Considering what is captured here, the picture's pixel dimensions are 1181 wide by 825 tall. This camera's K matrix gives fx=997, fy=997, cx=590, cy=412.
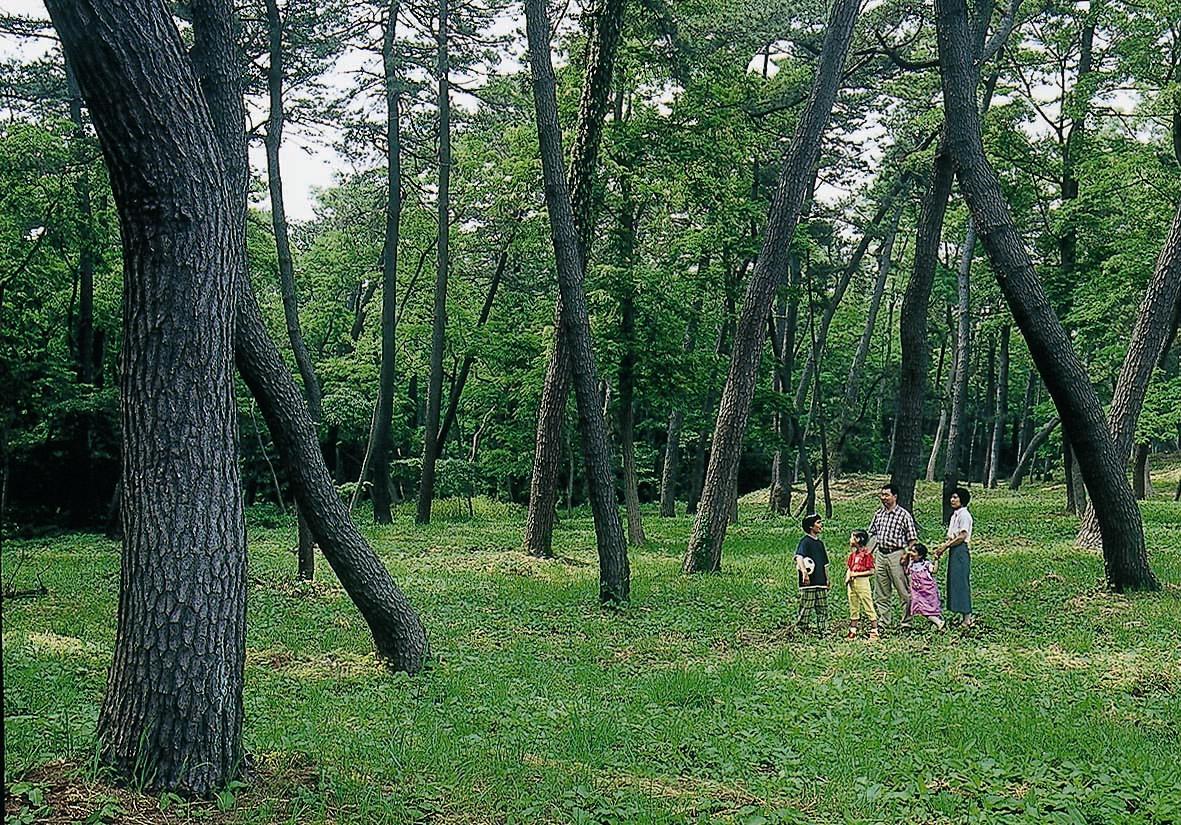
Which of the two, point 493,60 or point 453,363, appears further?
point 453,363

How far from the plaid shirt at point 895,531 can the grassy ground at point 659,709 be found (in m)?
1.06

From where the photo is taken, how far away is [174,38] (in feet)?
15.1

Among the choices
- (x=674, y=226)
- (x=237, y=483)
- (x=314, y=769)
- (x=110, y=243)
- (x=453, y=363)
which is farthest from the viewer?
(x=453, y=363)

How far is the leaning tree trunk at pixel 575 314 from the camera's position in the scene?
11.0m

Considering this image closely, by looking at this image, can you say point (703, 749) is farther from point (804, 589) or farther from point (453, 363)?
point (453, 363)

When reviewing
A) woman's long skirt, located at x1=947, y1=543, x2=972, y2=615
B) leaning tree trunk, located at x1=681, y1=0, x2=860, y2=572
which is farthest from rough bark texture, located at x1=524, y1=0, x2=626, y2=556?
woman's long skirt, located at x1=947, y1=543, x2=972, y2=615

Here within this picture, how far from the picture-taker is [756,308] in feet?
46.3

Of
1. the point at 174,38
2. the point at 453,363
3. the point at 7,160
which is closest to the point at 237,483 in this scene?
the point at 174,38

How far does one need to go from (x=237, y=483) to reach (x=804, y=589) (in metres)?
6.90

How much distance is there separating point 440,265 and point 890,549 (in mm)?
14569

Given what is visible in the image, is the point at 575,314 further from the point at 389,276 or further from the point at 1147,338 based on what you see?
the point at 389,276

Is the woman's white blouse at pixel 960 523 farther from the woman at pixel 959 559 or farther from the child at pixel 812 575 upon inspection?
the child at pixel 812 575

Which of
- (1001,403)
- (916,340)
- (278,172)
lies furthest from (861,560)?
(1001,403)

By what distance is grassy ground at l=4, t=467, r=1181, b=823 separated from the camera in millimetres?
5156
